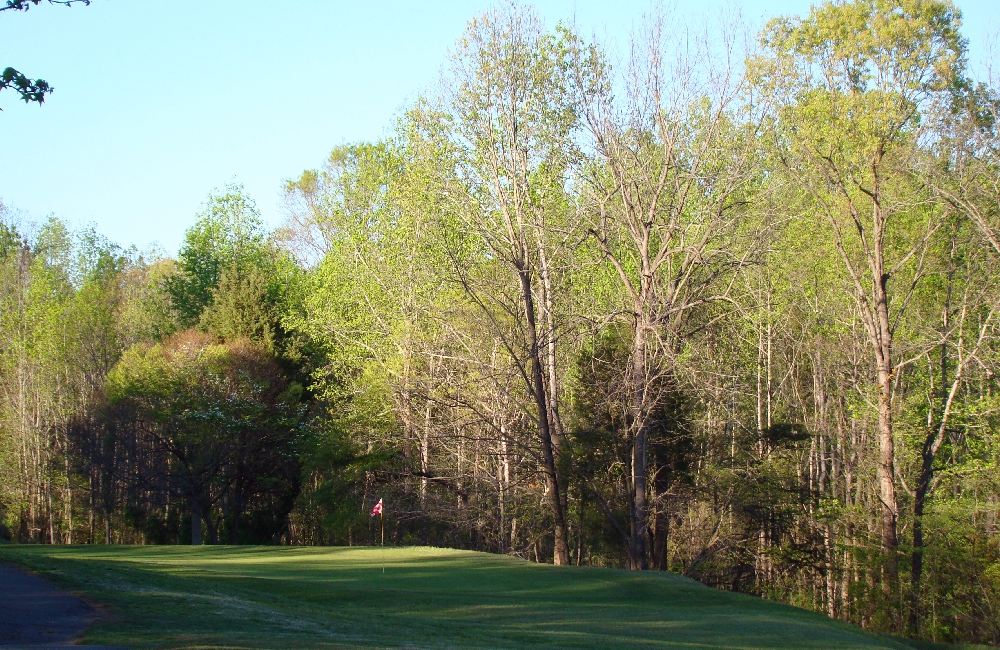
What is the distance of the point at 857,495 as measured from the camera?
29.8 m

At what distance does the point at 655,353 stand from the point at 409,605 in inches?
434

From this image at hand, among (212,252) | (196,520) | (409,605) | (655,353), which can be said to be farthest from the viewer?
(212,252)

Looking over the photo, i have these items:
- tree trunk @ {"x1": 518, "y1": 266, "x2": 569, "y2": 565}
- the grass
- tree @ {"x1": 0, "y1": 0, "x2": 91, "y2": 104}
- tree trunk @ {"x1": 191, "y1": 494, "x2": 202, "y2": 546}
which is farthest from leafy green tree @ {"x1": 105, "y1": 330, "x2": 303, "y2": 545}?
tree @ {"x1": 0, "y1": 0, "x2": 91, "y2": 104}

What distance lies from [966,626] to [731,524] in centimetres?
640

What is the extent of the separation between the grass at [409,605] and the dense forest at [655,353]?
19.3ft

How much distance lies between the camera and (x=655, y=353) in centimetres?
2316

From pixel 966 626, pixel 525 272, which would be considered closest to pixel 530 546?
pixel 525 272

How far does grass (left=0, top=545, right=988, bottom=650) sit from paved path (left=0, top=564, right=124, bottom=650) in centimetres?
23

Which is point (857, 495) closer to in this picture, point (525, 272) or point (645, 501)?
point (645, 501)

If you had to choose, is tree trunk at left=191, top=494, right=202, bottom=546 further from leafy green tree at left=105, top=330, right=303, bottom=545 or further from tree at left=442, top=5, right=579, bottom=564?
tree at left=442, top=5, right=579, bottom=564

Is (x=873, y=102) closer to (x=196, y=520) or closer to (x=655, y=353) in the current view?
(x=655, y=353)

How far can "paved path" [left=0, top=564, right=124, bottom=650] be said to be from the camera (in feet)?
27.3

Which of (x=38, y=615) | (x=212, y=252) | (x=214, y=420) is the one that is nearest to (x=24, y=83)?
(x=38, y=615)

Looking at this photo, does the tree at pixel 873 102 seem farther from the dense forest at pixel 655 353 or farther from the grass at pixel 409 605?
the grass at pixel 409 605
